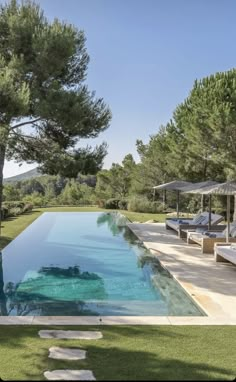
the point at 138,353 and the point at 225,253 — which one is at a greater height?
the point at 225,253

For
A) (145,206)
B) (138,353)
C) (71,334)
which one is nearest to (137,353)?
(138,353)

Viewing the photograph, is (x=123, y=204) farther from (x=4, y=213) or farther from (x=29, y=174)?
(x=29, y=174)

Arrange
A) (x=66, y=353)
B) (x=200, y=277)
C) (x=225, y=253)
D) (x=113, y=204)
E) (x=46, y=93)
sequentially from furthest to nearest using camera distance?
(x=113, y=204)
(x=46, y=93)
(x=225, y=253)
(x=200, y=277)
(x=66, y=353)

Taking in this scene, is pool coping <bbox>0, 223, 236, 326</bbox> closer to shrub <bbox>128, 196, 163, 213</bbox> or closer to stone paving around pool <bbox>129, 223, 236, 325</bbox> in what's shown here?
stone paving around pool <bbox>129, 223, 236, 325</bbox>

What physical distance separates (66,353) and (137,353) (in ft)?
2.74

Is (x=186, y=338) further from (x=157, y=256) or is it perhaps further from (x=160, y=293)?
(x=157, y=256)

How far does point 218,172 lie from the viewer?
26.5 metres

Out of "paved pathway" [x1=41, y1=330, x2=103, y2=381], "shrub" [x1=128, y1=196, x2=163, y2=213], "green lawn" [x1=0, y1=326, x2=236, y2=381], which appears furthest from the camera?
"shrub" [x1=128, y1=196, x2=163, y2=213]

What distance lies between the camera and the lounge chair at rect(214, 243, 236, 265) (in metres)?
9.87

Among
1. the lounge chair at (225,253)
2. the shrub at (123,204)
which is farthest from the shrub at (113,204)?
the lounge chair at (225,253)

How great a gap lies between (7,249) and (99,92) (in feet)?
24.3

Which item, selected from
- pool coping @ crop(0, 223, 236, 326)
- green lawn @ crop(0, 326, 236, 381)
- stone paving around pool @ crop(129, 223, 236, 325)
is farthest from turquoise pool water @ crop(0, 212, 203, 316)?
green lawn @ crop(0, 326, 236, 381)

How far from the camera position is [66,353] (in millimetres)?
4504

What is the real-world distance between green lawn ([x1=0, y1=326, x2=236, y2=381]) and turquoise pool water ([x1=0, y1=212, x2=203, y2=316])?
1.35m
